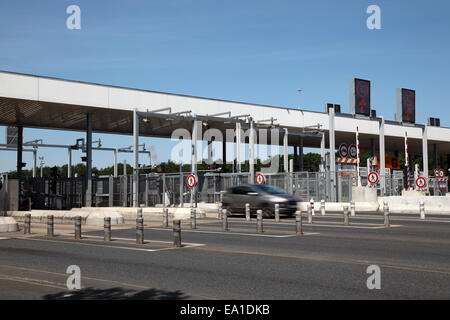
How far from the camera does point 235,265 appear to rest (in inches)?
407

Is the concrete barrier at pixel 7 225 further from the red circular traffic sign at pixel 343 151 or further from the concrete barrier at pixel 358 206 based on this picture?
the red circular traffic sign at pixel 343 151

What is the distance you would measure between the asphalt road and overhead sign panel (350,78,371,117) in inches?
1031

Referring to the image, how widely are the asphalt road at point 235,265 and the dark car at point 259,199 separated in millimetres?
6623

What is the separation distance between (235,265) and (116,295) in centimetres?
323

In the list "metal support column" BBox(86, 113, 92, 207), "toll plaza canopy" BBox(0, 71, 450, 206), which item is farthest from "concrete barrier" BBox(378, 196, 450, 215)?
"metal support column" BBox(86, 113, 92, 207)

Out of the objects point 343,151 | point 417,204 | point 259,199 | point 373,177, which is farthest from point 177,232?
point 343,151

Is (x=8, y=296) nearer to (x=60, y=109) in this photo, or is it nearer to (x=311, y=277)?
(x=311, y=277)

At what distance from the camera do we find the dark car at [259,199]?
23812 millimetres

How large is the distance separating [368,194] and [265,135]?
585 inches

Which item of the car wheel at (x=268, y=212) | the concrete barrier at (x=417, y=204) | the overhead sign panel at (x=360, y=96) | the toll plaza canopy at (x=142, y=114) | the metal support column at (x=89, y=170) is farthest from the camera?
the overhead sign panel at (x=360, y=96)

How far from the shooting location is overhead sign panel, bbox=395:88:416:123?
46.6m

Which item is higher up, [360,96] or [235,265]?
[360,96]

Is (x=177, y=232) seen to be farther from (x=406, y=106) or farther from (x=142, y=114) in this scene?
(x=406, y=106)

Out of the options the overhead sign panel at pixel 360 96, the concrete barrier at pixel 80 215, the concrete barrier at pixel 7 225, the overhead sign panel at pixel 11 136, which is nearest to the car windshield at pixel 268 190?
the concrete barrier at pixel 80 215
